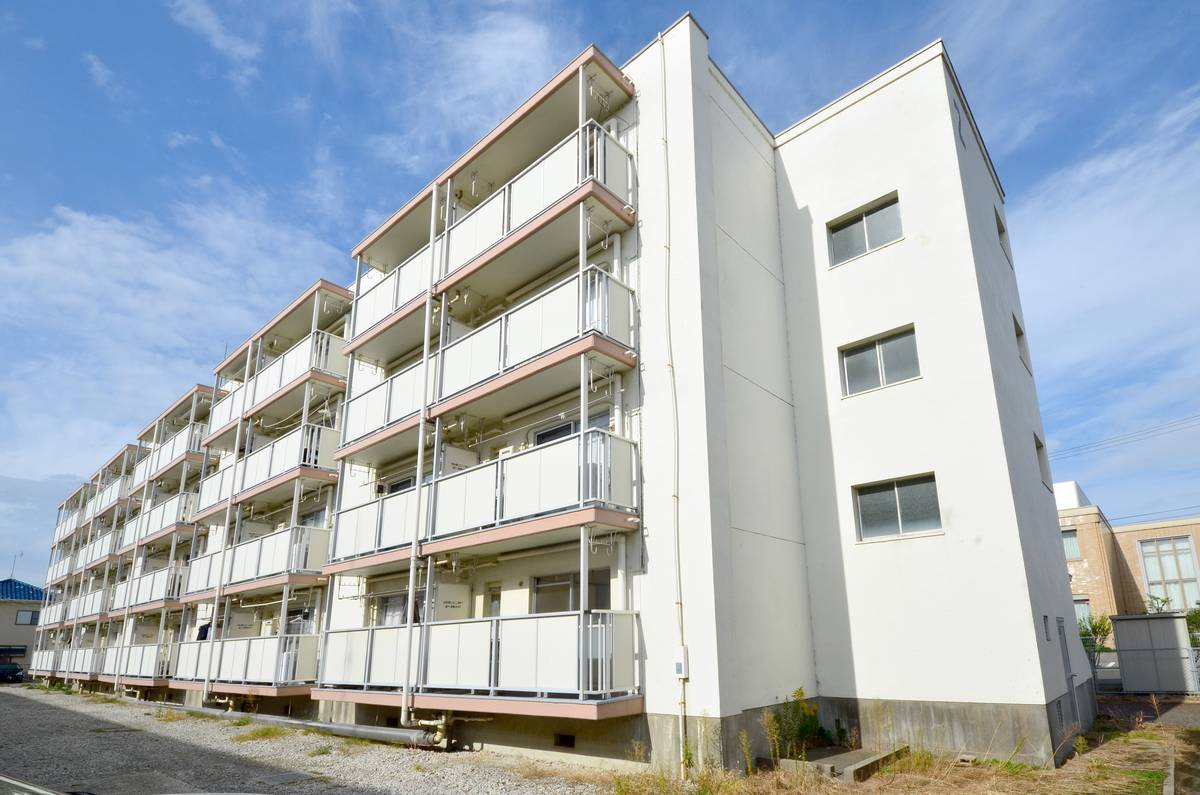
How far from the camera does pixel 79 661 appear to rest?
34.3 m

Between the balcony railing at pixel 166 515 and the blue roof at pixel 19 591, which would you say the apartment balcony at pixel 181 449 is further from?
the blue roof at pixel 19 591

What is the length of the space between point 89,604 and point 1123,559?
183 ft

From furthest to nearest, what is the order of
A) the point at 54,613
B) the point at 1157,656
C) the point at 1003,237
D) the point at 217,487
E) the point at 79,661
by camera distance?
the point at 54,613 < the point at 79,661 < the point at 217,487 < the point at 1157,656 < the point at 1003,237

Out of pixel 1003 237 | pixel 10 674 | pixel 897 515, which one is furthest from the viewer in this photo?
pixel 10 674

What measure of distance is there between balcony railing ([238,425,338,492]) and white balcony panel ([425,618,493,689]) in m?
9.23

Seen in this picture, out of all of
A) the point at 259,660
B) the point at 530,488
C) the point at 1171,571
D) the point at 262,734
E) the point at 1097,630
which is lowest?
the point at 262,734

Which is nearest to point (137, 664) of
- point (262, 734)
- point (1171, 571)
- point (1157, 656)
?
point (262, 734)

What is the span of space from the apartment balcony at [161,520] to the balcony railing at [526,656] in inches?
737

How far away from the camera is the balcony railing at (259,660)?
18.4 metres

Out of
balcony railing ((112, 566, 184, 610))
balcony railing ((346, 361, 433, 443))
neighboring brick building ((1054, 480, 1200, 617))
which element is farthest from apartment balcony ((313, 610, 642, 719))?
neighboring brick building ((1054, 480, 1200, 617))

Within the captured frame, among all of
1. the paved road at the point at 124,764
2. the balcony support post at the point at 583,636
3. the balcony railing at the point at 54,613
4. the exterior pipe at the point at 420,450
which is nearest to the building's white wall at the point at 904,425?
the balcony support post at the point at 583,636

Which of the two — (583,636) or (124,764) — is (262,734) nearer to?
(124,764)

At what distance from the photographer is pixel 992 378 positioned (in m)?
12.4

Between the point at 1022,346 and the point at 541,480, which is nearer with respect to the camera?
the point at 541,480
